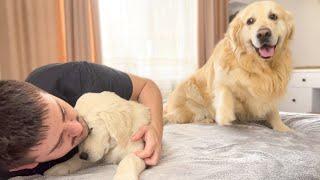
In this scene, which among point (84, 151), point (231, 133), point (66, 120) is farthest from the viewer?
point (231, 133)

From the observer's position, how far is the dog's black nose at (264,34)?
1869mm

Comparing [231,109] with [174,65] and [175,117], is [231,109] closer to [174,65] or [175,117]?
[175,117]

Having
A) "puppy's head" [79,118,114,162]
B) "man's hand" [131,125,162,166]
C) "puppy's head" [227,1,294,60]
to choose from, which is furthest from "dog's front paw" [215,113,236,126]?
"puppy's head" [79,118,114,162]

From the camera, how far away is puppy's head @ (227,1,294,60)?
6.24 feet

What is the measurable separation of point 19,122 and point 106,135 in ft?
0.98

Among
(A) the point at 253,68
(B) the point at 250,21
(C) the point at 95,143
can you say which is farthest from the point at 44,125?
(B) the point at 250,21

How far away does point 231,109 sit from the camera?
191 cm

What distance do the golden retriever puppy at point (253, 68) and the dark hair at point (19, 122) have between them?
47.5 inches

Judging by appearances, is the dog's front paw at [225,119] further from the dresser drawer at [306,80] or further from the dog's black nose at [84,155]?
the dresser drawer at [306,80]

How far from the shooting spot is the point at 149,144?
1085 millimetres

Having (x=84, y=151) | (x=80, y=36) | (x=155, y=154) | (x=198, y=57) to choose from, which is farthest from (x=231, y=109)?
(x=198, y=57)

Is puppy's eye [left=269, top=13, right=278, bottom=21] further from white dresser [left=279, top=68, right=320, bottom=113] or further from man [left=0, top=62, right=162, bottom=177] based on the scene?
white dresser [left=279, top=68, right=320, bottom=113]

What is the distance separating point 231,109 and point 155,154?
92 cm

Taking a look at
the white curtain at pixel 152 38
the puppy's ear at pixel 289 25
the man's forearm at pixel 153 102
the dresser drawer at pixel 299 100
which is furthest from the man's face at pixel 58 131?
the dresser drawer at pixel 299 100
